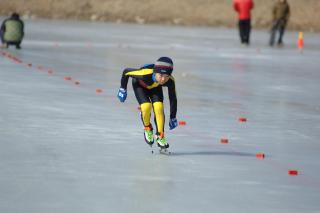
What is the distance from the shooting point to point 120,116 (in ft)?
50.8

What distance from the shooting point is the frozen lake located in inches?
354

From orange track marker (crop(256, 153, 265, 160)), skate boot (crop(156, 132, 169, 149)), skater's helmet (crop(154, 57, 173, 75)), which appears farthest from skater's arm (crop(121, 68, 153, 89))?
orange track marker (crop(256, 153, 265, 160))

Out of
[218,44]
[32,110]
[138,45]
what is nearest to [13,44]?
[138,45]

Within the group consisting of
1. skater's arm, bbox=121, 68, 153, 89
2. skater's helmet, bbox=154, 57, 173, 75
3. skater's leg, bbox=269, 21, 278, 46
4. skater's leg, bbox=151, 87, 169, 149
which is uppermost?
skater's helmet, bbox=154, 57, 173, 75

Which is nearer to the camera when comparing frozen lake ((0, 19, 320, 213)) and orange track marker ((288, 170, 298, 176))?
frozen lake ((0, 19, 320, 213))

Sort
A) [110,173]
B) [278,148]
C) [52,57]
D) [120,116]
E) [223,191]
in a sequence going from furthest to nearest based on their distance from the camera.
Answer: [52,57], [120,116], [278,148], [110,173], [223,191]

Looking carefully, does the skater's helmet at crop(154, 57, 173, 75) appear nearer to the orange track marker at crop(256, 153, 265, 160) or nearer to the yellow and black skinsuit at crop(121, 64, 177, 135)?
the yellow and black skinsuit at crop(121, 64, 177, 135)

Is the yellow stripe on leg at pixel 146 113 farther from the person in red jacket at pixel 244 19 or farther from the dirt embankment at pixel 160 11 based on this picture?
the dirt embankment at pixel 160 11

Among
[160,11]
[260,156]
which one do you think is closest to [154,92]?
[260,156]

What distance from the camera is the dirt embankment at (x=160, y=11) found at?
2525 inches

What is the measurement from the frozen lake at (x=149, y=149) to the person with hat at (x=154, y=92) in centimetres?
27

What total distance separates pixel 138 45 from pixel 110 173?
26.3m

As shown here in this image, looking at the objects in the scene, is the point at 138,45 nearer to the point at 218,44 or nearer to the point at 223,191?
the point at 218,44

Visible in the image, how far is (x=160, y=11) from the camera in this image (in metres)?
66.2
